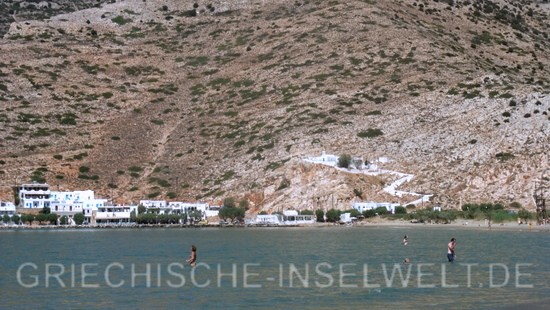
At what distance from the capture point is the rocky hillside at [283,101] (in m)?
95.7

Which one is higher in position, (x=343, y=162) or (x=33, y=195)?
(x=343, y=162)

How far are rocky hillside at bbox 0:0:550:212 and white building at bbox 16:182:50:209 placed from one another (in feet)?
6.38

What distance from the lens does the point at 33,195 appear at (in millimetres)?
103125

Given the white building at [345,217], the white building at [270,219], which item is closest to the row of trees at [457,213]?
the white building at [345,217]

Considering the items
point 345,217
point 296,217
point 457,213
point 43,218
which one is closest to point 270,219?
point 296,217

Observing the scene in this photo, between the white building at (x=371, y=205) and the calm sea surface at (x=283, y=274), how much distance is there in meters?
21.1

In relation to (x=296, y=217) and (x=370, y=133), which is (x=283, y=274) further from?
(x=370, y=133)

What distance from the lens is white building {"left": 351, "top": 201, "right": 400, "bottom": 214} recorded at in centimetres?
9250

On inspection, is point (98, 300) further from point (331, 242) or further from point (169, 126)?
point (169, 126)

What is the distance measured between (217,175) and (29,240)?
2870 cm

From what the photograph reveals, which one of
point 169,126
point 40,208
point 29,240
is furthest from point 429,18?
point 29,240

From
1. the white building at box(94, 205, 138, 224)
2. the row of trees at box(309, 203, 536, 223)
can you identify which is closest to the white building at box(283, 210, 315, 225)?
the row of trees at box(309, 203, 536, 223)

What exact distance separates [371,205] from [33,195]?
120 feet

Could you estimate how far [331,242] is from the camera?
6706cm
